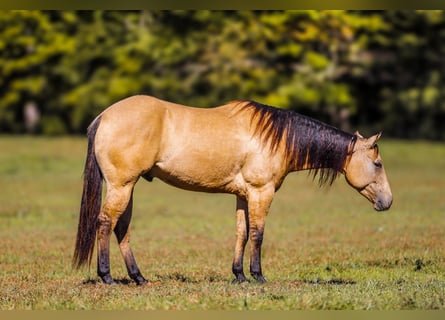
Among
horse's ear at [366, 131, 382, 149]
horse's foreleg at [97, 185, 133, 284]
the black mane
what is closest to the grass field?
horse's foreleg at [97, 185, 133, 284]

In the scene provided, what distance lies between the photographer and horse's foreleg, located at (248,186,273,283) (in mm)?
9883

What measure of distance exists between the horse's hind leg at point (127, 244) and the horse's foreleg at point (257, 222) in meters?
1.18

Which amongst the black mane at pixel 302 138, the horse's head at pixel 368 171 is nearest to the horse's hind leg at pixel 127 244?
the black mane at pixel 302 138

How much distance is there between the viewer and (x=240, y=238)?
10.1 m

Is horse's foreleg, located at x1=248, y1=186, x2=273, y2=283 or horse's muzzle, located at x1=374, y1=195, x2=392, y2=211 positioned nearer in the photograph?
horse's foreleg, located at x1=248, y1=186, x2=273, y2=283

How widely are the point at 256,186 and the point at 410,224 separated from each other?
6604mm

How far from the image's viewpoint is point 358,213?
17656 mm

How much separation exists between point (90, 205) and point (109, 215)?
0.26m

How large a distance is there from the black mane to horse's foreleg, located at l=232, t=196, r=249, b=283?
2.30ft

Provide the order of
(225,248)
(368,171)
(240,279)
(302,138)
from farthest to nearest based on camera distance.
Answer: (225,248)
(368,171)
(302,138)
(240,279)

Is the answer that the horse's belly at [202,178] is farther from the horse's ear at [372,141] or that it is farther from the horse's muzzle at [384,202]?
the horse's muzzle at [384,202]

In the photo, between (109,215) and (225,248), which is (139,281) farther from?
(225,248)

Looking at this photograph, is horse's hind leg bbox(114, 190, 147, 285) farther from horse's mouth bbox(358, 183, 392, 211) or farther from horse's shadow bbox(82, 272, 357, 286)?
horse's mouth bbox(358, 183, 392, 211)

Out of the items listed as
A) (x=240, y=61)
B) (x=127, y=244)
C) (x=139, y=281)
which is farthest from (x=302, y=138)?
(x=240, y=61)
